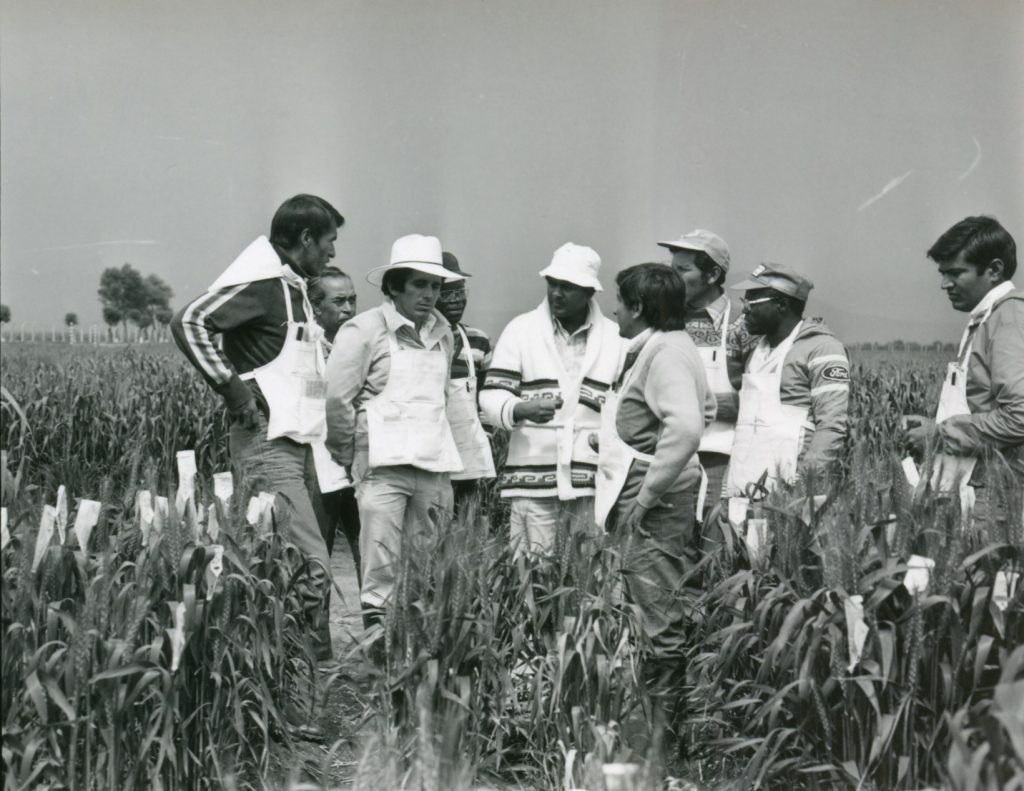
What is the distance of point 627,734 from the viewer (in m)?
3.41

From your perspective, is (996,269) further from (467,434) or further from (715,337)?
(467,434)

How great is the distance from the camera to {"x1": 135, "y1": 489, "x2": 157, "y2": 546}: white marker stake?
11.2 ft

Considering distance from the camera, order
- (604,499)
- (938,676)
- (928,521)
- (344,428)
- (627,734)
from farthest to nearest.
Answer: (344,428) → (604,499) → (627,734) → (928,521) → (938,676)

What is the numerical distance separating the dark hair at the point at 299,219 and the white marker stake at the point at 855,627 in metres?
2.75

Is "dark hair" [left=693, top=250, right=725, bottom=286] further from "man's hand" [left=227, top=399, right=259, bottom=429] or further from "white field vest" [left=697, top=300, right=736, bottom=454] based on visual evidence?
"man's hand" [left=227, top=399, right=259, bottom=429]

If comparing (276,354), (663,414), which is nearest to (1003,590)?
(663,414)

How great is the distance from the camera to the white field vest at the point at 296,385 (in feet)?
14.6

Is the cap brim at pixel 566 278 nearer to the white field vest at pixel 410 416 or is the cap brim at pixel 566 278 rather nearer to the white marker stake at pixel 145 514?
the white field vest at pixel 410 416

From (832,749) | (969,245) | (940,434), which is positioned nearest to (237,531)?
(832,749)

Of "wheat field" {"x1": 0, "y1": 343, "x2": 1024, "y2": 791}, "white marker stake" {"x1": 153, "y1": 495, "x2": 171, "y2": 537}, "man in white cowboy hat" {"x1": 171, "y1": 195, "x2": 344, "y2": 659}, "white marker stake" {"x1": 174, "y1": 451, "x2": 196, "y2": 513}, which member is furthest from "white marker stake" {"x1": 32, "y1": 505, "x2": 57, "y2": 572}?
"man in white cowboy hat" {"x1": 171, "y1": 195, "x2": 344, "y2": 659}

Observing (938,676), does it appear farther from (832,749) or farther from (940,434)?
(940,434)

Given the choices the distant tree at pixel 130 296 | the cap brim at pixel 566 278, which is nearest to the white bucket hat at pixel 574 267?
the cap brim at pixel 566 278

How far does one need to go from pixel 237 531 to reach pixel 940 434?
2.54 metres

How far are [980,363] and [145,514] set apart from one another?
3031mm
